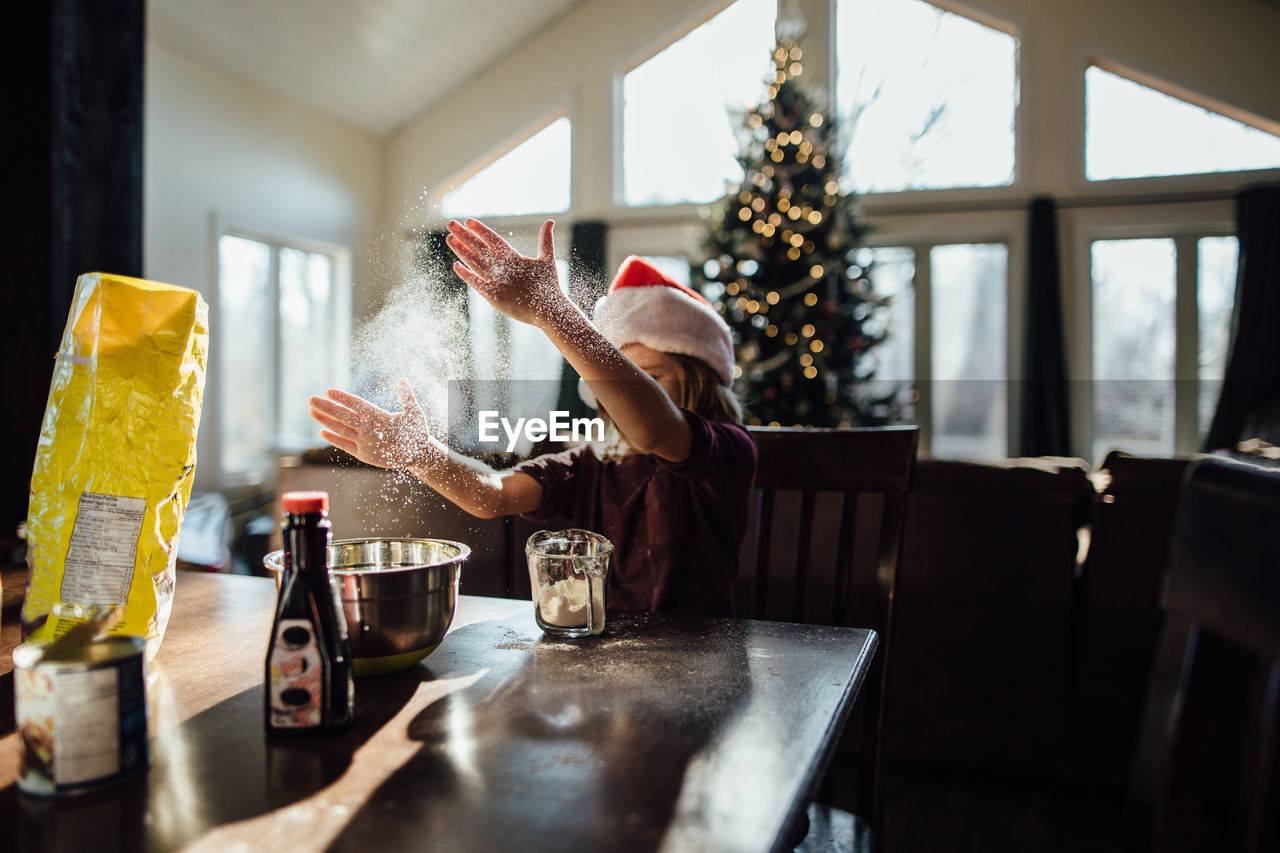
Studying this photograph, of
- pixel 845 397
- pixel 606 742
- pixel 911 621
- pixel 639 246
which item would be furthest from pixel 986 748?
pixel 845 397

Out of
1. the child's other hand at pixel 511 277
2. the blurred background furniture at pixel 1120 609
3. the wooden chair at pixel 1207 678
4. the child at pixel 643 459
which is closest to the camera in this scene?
the wooden chair at pixel 1207 678

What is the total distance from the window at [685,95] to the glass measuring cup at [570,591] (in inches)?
17.9

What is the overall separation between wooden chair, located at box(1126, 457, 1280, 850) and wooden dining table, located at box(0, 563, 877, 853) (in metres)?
0.18

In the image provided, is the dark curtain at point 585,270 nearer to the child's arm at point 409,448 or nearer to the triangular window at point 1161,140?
the child's arm at point 409,448

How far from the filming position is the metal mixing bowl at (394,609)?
0.62 metres

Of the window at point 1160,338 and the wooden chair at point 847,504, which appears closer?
the wooden chair at point 847,504

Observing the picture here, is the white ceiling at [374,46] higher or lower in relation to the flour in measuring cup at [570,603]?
higher

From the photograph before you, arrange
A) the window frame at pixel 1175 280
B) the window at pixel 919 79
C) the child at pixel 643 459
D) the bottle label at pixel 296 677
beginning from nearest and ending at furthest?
the bottle label at pixel 296 677, the child at pixel 643 459, the window at pixel 919 79, the window frame at pixel 1175 280

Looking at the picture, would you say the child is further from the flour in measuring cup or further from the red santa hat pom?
the flour in measuring cup

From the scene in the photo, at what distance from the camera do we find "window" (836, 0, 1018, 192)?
1.41 meters

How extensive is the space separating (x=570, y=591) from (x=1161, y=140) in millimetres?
5742

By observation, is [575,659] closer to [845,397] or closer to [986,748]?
[986,748]

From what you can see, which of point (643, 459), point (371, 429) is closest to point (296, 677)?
point (371, 429)

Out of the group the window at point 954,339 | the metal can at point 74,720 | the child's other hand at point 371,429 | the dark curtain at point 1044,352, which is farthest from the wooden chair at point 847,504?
Result: the dark curtain at point 1044,352
